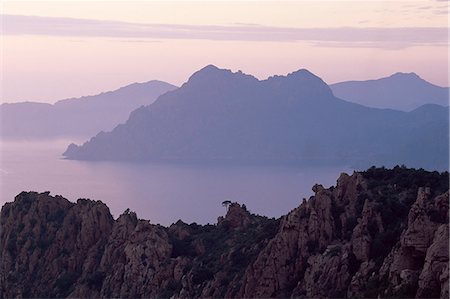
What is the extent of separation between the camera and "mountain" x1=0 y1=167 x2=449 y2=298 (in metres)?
24.7

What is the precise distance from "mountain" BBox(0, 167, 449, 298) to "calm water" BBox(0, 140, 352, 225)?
2471 inches

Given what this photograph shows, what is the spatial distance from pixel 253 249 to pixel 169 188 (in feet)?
429

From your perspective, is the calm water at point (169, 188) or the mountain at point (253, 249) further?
the calm water at point (169, 188)

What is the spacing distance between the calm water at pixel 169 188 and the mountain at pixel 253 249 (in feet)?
206

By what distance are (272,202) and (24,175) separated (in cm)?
5151

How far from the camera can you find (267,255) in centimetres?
2895

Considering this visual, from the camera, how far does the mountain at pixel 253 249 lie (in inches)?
972

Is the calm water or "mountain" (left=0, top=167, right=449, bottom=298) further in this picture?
the calm water

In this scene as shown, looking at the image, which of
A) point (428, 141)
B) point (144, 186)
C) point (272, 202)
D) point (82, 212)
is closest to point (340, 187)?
point (82, 212)

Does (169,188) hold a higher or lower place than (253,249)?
lower

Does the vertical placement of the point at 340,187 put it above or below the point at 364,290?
above

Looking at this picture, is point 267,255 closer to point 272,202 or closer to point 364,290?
point 364,290

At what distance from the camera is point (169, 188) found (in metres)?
163

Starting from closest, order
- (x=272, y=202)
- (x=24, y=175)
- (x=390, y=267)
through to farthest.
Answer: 1. (x=390, y=267)
2. (x=272, y=202)
3. (x=24, y=175)
